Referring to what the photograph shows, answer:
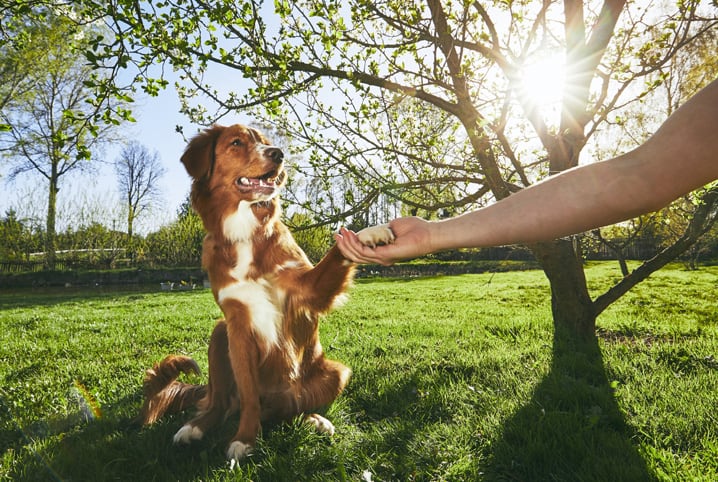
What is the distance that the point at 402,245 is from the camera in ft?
5.18

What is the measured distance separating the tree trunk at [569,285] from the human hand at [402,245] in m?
3.72

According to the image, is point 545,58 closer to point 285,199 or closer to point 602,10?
point 602,10

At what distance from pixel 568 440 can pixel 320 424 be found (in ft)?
5.08

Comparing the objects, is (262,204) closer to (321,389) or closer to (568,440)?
(321,389)

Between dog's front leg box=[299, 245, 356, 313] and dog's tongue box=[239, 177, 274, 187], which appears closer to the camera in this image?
dog's front leg box=[299, 245, 356, 313]

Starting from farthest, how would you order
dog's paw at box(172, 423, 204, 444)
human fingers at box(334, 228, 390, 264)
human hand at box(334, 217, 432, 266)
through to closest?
dog's paw at box(172, 423, 204, 444)
human fingers at box(334, 228, 390, 264)
human hand at box(334, 217, 432, 266)

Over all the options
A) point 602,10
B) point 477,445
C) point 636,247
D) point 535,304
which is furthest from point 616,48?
point 636,247

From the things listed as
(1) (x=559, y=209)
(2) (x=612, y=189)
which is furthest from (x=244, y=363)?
(2) (x=612, y=189)

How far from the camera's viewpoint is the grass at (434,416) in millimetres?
2258

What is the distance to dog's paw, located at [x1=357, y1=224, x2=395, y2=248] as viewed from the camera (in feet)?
5.35

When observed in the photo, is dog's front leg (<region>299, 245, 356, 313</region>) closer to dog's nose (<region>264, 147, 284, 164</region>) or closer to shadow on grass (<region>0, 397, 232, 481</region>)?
dog's nose (<region>264, 147, 284, 164</region>)

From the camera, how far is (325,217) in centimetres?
482

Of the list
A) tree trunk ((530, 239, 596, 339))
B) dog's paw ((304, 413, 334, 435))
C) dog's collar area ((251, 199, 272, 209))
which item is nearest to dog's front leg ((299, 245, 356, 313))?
dog's collar area ((251, 199, 272, 209))

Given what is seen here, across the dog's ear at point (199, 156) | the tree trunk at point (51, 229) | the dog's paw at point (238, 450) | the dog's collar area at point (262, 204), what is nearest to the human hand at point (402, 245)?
the dog's collar area at point (262, 204)
